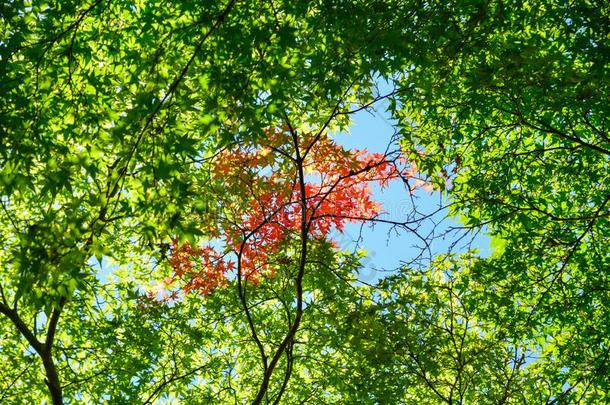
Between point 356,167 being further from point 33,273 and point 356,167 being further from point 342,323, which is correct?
point 33,273

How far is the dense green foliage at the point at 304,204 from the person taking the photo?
5223mm

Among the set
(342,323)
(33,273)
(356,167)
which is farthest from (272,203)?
(33,273)

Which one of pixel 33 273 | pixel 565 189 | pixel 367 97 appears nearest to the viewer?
pixel 33 273

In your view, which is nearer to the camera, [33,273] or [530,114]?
[33,273]

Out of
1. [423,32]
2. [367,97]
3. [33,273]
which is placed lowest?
[33,273]

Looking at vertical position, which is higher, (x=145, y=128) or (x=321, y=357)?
(x=321, y=357)

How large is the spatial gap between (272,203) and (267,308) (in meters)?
1.85

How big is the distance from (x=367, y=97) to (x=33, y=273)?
452cm

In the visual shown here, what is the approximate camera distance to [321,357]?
25.1 ft

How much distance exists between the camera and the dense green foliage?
5223 mm

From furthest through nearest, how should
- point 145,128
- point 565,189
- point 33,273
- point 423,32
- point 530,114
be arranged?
point 565,189, point 530,114, point 423,32, point 145,128, point 33,273

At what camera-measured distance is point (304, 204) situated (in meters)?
5.75

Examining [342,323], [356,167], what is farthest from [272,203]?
[342,323]

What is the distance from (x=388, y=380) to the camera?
6750 mm
